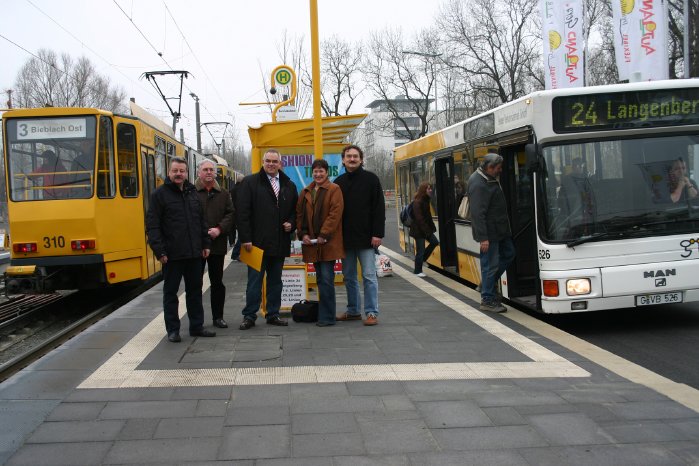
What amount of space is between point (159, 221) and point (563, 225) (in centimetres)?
422

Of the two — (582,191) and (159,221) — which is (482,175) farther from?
(159,221)

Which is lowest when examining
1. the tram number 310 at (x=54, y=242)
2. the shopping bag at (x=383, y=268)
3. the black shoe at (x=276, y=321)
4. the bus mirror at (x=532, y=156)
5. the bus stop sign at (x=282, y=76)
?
the black shoe at (x=276, y=321)

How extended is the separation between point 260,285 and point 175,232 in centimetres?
121

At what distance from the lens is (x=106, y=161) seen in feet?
34.8

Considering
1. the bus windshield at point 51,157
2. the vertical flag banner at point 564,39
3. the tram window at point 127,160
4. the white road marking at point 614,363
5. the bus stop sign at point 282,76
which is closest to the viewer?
the white road marking at point 614,363

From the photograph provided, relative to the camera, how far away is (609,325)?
786cm

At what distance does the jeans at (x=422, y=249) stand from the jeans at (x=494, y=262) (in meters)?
3.90

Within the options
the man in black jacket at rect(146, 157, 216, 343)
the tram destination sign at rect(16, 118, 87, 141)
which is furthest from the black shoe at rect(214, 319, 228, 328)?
the tram destination sign at rect(16, 118, 87, 141)

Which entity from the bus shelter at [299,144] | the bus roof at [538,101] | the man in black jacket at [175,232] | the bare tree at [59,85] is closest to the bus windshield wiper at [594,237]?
the bus roof at [538,101]

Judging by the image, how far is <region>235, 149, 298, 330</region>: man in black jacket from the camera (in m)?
7.01

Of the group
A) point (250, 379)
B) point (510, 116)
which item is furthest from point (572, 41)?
point (250, 379)

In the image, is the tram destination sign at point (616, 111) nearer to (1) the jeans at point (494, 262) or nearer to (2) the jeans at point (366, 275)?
(1) the jeans at point (494, 262)

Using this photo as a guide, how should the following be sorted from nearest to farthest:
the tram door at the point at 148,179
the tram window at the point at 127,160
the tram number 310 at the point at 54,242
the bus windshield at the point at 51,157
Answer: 1. the tram number 310 at the point at 54,242
2. the bus windshield at the point at 51,157
3. the tram window at the point at 127,160
4. the tram door at the point at 148,179

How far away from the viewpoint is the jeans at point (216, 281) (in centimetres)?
Answer: 722
